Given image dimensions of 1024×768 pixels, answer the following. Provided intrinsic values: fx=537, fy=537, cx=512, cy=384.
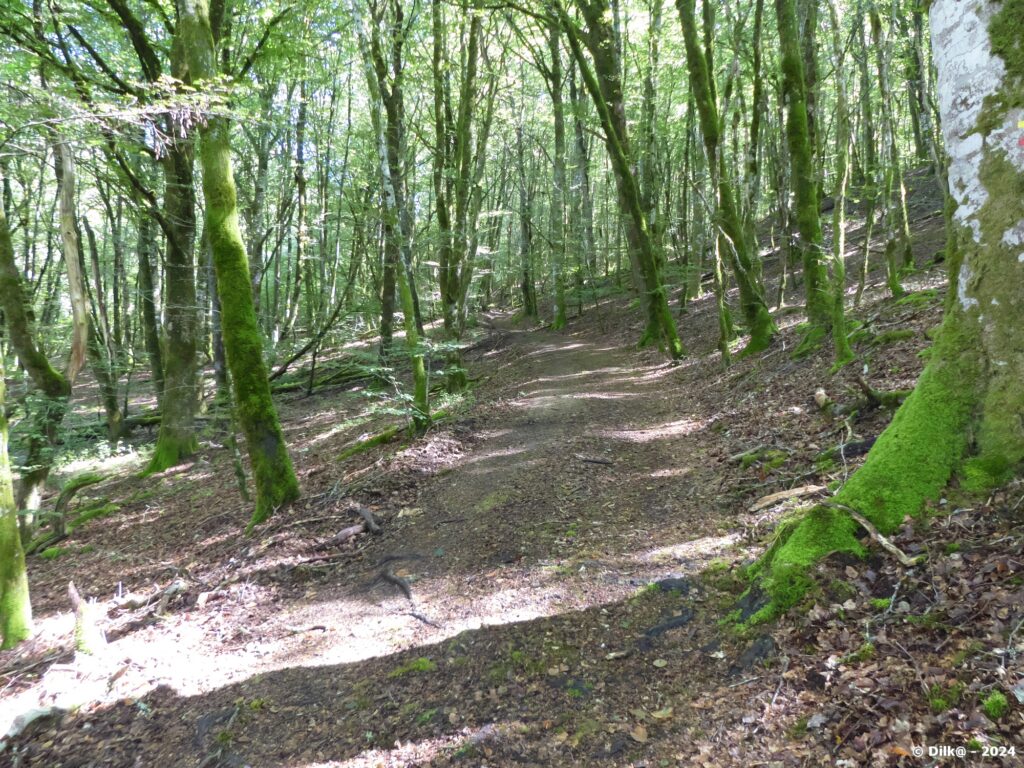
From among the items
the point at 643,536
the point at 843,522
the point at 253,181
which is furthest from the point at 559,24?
the point at 843,522

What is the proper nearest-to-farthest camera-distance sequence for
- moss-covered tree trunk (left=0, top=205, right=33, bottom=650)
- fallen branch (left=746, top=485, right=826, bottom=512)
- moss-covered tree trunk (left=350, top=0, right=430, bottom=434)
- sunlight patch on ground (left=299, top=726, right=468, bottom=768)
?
sunlight patch on ground (left=299, top=726, right=468, bottom=768) < fallen branch (left=746, top=485, right=826, bottom=512) < moss-covered tree trunk (left=0, top=205, right=33, bottom=650) < moss-covered tree trunk (left=350, top=0, right=430, bottom=434)

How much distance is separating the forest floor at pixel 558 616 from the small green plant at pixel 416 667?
0.7 inches

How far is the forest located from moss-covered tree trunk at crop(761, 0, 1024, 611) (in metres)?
0.02

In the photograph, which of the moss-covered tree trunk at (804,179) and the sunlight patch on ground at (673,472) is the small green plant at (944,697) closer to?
the sunlight patch on ground at (673,472)

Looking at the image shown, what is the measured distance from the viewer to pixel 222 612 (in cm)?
579

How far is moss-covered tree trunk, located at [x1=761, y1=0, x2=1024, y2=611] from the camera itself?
3133 millimetres

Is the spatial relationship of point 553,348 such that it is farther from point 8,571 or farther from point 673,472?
point 8,571

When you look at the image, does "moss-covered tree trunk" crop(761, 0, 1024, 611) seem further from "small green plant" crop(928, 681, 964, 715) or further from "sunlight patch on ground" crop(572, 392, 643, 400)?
"sunlight patch on ground" crop(572, 392, 643, 400)

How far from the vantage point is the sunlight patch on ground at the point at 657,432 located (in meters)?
8.61

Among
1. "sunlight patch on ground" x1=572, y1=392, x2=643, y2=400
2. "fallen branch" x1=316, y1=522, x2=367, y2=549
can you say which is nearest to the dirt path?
"fallen branch" x1=316, y1=522, x2=367, y2=549

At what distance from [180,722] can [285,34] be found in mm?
13844

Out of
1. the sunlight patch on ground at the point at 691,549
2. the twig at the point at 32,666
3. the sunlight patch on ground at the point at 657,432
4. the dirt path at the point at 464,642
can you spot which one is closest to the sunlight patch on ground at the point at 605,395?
the sunlight patch on ground at the point at 657,432

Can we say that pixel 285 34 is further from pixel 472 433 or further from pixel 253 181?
pixel 472 433

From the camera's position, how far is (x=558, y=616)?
14.7ft
